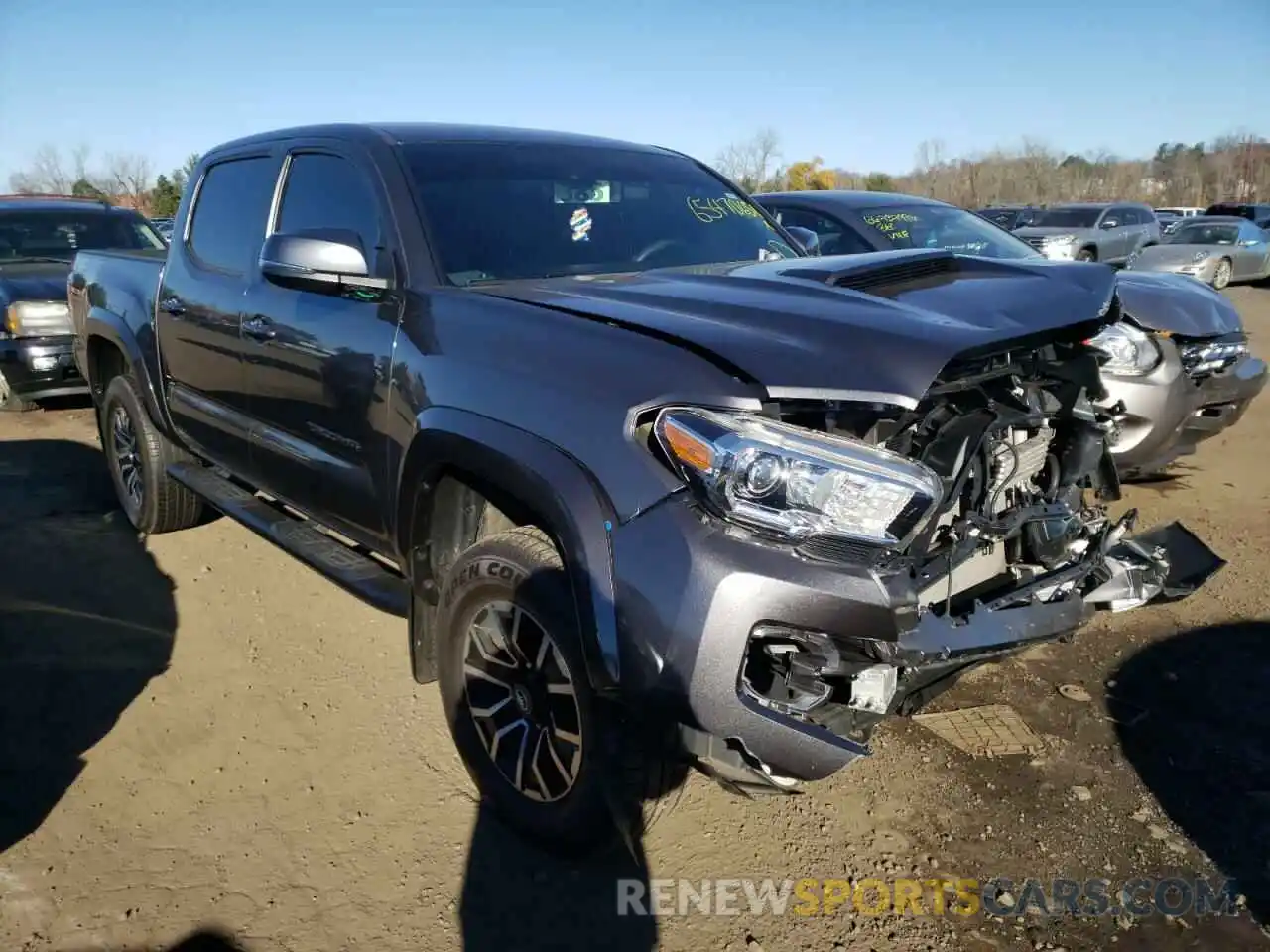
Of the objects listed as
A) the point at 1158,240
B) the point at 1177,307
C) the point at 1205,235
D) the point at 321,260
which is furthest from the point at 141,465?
the point at 1158,240

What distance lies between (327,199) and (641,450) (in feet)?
6.26

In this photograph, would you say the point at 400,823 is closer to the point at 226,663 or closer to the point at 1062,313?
the point at 226,663

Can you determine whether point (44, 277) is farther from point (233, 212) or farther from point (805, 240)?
point (805, 240)

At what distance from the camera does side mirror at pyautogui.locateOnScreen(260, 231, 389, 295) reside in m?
2.76

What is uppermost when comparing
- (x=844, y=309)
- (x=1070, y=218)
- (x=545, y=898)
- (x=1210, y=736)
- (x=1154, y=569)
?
(x=1070, y=218)

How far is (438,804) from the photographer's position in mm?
2865

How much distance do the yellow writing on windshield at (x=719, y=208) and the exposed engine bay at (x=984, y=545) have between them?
4.62 feet

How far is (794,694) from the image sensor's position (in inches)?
82.0

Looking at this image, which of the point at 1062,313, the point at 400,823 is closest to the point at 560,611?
the point at 400,823

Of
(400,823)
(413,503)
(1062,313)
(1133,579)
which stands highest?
(1062,313)

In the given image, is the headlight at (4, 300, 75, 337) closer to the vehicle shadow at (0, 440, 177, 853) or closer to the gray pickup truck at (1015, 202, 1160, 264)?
the vehicle shadow at (0, 440, 177, 853)

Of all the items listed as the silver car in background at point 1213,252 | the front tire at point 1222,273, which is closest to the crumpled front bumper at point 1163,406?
the silver car in background at point 1213,252

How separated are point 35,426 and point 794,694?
→ 25.5 ft

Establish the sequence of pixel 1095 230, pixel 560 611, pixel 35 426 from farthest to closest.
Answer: pixel 1095 230
pixel 35 426
pixel 560 611
